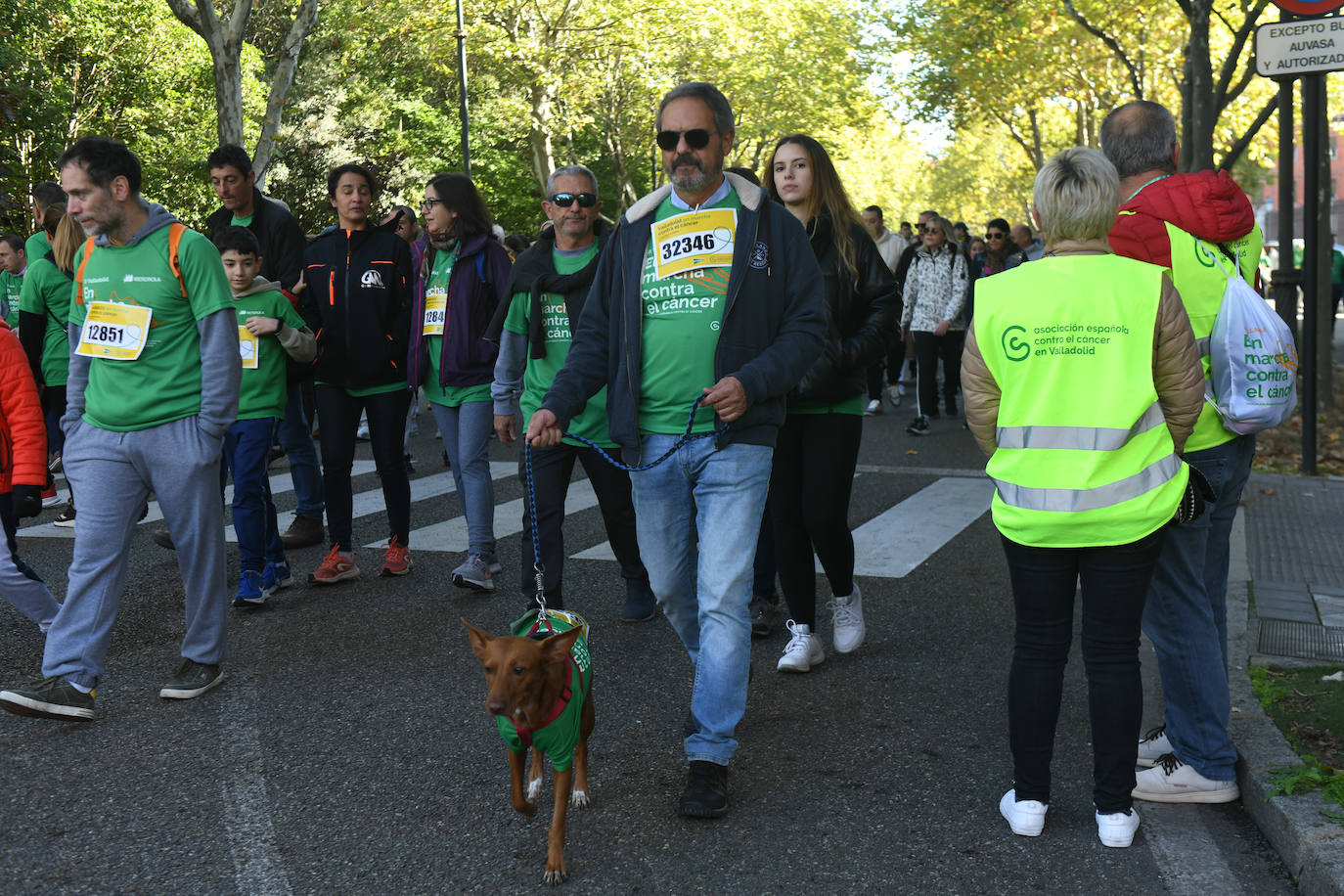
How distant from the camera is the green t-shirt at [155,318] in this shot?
16.4 ft

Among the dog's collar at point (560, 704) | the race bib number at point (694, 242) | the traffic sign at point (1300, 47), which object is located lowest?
the dog's collar at point (560, 704)

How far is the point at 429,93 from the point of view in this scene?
44250mm

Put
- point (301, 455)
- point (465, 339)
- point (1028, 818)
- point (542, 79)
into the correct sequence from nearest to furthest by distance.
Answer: point (1028, 818) < point (465, 339) < point (301, 455) < point (542, 79)

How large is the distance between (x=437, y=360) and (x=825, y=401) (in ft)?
8.57

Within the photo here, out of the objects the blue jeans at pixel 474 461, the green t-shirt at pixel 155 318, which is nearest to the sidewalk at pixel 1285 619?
the blue jeans at pixel 474 461

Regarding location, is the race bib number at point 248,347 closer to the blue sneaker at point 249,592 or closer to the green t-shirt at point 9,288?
the blue sneaker at point 249,592

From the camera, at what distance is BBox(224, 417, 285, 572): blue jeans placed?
660 centimetres

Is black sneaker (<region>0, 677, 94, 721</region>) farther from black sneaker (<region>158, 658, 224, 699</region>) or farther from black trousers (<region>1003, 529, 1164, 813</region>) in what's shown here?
black trousers (<region>1003, 529, 1164, 813</region>)

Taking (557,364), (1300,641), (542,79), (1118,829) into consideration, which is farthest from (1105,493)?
(542,79)

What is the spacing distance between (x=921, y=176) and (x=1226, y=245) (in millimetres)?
94506

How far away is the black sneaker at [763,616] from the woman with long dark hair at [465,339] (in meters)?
1.51

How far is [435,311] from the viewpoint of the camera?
7.00 meters

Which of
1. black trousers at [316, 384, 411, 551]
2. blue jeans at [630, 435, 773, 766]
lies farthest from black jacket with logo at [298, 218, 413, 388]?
blue jeans at [630, 435, 773, 766]

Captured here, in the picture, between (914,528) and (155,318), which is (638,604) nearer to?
(155,318)
